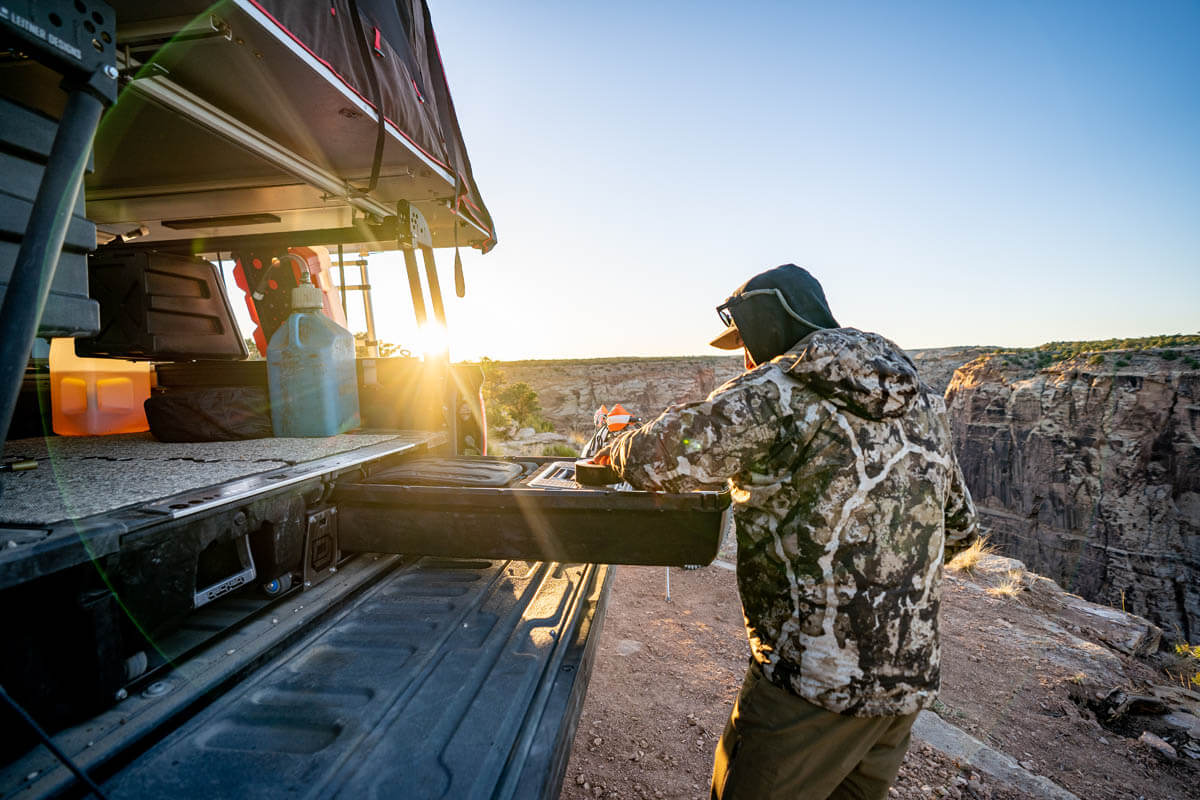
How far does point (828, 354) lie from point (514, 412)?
23106 millimetres

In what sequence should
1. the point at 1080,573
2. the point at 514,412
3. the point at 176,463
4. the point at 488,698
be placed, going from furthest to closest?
the point at 1080,573, the point at 514,412, the point at 176,463, the point at 488,698

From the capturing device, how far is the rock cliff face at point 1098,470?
28.1m

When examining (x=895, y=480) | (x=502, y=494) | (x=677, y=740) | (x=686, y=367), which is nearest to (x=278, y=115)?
(x=502, y=494)

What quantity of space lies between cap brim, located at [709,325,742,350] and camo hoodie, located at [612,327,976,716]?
1.54 ft

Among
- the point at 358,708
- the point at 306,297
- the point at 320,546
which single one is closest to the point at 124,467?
the point at 320,546

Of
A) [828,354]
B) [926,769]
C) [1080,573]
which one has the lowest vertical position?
[1080,573]

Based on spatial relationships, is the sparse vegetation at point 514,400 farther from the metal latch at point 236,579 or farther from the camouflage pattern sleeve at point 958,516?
the camouflage pattern sleeve at point 958,516

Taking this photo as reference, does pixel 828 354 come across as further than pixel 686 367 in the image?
No

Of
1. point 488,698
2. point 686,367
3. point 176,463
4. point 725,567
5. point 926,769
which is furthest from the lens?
point 686,367

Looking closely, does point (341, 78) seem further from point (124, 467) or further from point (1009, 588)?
point (1009, 588)

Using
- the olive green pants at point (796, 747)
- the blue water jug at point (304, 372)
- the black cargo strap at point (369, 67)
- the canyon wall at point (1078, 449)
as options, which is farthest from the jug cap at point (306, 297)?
the canyon wall at point (1078, 449)

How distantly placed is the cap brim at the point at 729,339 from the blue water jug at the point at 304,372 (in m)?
2.19

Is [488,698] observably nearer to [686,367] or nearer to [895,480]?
[895,480]

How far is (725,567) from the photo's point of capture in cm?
631
